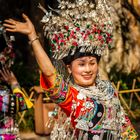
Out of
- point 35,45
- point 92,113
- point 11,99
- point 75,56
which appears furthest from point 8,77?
point 35,45

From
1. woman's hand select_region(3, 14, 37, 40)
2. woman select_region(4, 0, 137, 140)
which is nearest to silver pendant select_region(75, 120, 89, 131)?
woman select_region(4, 0, 137, 140)

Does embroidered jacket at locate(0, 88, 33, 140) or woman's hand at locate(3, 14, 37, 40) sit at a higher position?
woman's hand at locate(3, 14, 37, 40)

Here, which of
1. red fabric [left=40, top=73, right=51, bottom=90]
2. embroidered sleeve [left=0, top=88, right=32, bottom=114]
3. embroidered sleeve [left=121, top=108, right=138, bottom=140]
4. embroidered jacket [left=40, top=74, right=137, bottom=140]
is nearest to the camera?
red fabric [left=40, top=73, right=51, bottom=90]

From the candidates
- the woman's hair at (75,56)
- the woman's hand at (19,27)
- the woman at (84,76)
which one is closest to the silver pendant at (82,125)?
the woman at (84,76)

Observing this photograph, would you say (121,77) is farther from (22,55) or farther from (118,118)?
(118,118)

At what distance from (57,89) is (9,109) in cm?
136

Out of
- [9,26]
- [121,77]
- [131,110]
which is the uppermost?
[9,26]

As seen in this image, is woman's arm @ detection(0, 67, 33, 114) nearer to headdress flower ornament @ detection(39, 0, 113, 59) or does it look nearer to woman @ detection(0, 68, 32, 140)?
woman @ detection(0, 68, 32, 140)

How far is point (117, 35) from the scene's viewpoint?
394 inches

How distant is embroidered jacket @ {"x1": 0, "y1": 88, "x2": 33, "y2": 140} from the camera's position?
4.11 meters

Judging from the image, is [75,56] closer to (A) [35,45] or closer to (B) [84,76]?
(B) [84,76]

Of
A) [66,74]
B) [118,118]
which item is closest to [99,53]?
[66,74]

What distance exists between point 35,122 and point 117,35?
3266 millimetres

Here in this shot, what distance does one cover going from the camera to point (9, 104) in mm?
4102
